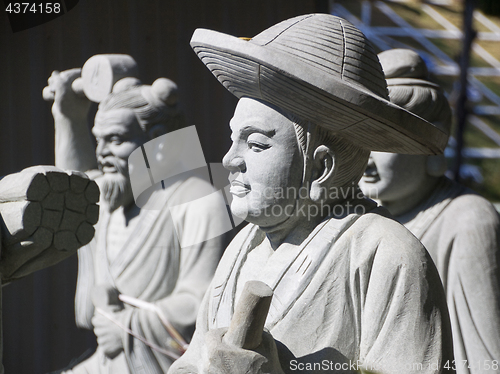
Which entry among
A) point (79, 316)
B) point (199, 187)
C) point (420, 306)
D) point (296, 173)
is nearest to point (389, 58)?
point (199, 187)

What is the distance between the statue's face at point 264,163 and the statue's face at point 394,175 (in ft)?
4.23

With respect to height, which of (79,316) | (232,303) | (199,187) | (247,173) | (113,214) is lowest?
(79,316)

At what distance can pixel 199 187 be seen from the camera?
10.9 ft

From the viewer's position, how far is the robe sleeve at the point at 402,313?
5.24 feet

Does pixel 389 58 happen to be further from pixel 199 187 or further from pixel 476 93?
pixel 476 93

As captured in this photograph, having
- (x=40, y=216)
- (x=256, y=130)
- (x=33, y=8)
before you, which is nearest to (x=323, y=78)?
(x=256, y=130)

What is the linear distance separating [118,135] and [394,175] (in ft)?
4.46

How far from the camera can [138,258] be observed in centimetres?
332

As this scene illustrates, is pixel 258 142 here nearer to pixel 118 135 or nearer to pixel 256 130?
pixel 256 130

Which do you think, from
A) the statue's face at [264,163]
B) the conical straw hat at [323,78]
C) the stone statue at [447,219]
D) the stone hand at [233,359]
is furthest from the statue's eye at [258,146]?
the stone statue at [447,219]

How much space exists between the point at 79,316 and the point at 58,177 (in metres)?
1.82

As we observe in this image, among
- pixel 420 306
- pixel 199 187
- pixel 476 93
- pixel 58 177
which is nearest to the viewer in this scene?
pixel 420 306

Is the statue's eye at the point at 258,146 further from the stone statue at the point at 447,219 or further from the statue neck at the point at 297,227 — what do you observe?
the stone statue at the point at 447,219

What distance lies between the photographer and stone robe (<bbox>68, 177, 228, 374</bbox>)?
10.3 feet
